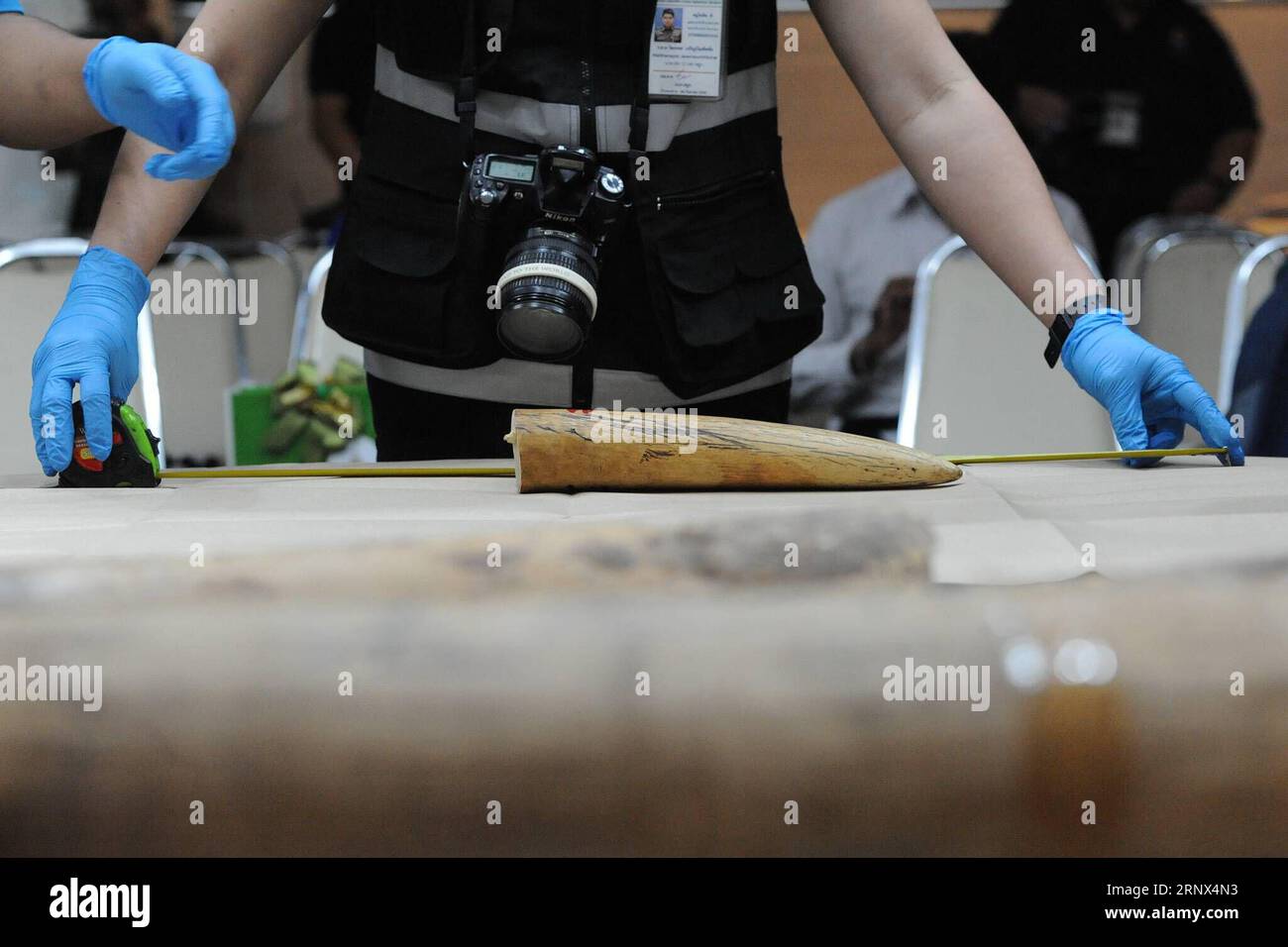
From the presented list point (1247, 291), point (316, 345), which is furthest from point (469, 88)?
point (1247, 291)

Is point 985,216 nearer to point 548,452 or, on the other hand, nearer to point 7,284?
point 548,452

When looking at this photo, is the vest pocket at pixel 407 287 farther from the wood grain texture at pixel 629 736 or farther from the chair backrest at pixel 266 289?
the chair backrest at pixel 266 289

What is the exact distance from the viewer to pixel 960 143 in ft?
3.17

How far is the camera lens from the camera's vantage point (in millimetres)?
786

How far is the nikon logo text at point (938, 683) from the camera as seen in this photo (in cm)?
49

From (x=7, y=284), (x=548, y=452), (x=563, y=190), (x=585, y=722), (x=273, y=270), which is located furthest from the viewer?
(x=273, y=270)

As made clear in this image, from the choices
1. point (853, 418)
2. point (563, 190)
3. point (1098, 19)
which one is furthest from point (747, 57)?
point (1098, 19)

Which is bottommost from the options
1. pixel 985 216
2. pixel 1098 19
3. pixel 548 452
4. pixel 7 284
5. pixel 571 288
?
pixel 548 452

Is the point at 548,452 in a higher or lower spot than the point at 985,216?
lower

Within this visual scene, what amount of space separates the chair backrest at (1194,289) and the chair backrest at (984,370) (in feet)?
1.02

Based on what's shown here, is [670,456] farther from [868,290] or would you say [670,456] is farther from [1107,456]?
[868,290]

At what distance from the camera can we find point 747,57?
1003 mm

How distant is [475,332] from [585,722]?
543 millimetres

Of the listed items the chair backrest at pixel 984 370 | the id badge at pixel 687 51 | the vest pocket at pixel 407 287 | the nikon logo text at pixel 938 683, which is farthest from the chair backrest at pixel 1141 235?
the nikon logo text at pixel 938 683
